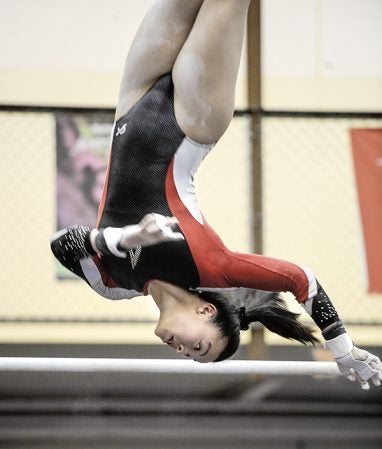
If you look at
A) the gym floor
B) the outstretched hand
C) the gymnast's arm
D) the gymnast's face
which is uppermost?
the gymnast's arm

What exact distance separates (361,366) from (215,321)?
407 millimetres

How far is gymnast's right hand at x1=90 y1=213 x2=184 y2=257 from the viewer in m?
2.00

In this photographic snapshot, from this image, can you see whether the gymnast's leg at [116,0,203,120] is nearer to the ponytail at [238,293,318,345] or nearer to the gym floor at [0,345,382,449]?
the ponytail at [238,293,318,345]

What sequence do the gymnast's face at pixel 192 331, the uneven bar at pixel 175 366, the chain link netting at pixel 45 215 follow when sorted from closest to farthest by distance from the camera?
1. the gymnast's face at pixel 192 331
2. the uneven bar at pixel 175 366
3. the chain link netting at pixel 45 215

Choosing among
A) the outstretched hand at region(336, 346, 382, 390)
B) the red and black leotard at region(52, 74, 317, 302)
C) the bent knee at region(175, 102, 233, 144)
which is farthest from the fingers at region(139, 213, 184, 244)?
the outstretched hand at region(336, 346, 382, 390)

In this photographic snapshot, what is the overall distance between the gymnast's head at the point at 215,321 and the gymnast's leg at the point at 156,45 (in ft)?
1.77

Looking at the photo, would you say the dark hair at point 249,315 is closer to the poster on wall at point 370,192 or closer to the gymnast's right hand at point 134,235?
the gymnast's right hand at point 134,235

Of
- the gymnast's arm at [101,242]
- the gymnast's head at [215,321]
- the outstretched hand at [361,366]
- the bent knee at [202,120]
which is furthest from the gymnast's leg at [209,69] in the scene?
the outstretched hand at [361,366]

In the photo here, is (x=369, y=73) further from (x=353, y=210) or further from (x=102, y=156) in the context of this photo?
(x=102, y=156)

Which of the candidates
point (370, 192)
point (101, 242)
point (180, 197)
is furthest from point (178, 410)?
point (101, 242)

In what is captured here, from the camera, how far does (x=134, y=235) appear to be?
2.02 metres

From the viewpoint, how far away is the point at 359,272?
4.28 metres

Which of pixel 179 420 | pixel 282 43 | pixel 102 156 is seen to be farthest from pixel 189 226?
pixel 282 43

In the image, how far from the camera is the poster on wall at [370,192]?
13.0 ft
